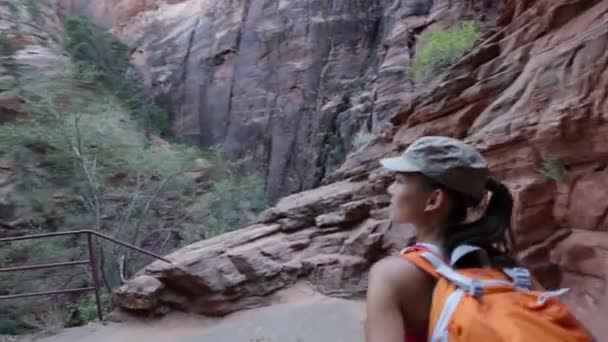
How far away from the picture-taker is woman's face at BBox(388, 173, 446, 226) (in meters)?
1.11

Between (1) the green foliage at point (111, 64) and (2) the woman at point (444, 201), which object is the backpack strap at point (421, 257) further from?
(1) the green foliage at point (111, 64)

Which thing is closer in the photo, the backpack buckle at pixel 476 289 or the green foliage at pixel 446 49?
the backpack buckle at pixel 476 289

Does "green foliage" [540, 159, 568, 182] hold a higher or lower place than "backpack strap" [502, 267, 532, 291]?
lower

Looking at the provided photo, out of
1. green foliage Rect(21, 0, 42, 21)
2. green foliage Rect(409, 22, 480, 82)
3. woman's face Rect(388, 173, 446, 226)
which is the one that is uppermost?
green foliage Rect(21, 0, 42, 21)

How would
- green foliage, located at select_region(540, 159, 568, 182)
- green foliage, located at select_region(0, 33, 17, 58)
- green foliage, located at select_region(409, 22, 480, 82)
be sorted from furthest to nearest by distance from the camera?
green foliage, located at select_region(0, 33, 17, 58)
green foliage, located at select_region(409, 22, 480, 82)
green foliage, located at select_region(540, 159, 568, 182)

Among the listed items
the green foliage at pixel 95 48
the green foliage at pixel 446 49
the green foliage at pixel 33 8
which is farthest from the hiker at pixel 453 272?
the green foliage at pixel 33 8

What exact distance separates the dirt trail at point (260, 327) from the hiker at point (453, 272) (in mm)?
4222

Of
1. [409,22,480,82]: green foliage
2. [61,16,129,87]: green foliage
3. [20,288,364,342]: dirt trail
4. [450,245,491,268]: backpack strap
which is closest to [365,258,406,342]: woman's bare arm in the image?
[450,245,491,268]: backpack strap

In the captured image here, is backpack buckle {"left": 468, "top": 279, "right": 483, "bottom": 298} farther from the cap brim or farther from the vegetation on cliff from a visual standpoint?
the vegetation on cliff

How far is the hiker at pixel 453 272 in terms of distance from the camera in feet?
2.95

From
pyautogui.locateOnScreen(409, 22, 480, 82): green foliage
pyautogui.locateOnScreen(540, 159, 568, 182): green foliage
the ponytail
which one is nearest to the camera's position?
the ponytail

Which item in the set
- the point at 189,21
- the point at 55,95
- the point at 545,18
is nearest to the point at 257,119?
the point at 189,21

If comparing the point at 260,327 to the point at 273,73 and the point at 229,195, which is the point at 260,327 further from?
the point at 273,73

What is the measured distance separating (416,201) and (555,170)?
3.12m
